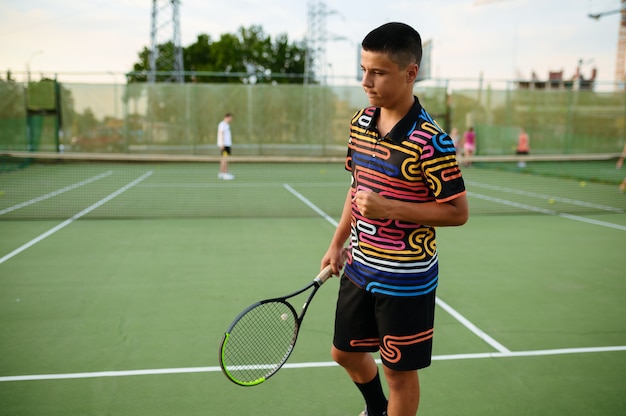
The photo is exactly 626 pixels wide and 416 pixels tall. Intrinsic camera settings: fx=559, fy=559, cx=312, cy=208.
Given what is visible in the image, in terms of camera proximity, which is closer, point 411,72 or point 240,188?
point 411,72

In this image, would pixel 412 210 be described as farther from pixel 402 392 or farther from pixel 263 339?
pixel 263 339

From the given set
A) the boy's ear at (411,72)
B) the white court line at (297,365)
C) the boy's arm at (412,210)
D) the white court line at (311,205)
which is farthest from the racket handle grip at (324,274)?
the white court line at (311,205)

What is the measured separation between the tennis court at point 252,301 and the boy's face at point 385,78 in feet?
6.43

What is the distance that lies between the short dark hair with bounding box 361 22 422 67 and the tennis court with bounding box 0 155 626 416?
2.11m

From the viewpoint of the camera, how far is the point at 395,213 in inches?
84.3

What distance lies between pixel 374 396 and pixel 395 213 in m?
1.09

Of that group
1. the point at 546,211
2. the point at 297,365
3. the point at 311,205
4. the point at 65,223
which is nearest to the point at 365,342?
the point at 297,365

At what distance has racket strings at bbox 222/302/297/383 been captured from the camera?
283 cm

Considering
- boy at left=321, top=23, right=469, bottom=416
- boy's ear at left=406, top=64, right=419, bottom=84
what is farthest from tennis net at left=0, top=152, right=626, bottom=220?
boy's ear at left=406, top=64, right=419, bottom=84

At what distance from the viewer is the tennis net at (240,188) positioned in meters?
10.4

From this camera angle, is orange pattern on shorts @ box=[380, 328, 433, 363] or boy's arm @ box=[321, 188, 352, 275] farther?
boy's arm @ box=[321, 188, 352, 275]

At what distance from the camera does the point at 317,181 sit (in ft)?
53.9

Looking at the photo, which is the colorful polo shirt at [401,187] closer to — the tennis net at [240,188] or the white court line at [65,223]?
the white court line at [65,223]

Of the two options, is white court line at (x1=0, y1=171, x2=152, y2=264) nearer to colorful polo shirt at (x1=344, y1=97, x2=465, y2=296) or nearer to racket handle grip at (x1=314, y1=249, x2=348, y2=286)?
racket handle grip at (x1=314, y1=249, x2=348, y2=286)
